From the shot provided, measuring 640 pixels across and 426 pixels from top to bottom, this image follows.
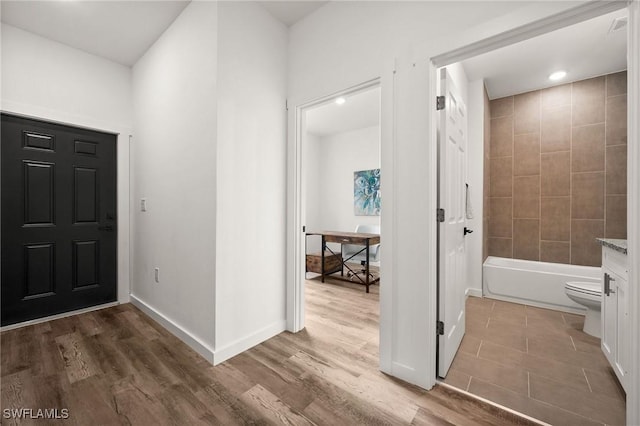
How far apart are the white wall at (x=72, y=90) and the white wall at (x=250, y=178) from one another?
194 centimetres

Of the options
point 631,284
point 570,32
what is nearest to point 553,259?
point 570,32

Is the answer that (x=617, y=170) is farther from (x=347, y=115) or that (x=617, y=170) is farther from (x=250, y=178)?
(x=250, y=178)

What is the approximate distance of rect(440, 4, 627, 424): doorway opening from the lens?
2131 mm

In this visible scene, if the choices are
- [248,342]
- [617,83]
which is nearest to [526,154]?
[617,83]

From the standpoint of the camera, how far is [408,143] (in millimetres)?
1677

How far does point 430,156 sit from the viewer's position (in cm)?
160

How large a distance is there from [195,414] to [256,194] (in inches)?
57.3

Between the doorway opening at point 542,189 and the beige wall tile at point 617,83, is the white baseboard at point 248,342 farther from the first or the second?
the beige wall tile at point 617,83

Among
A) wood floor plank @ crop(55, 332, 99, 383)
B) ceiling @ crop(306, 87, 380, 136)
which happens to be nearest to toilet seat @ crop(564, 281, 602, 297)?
ceiling @ crop(306, 87, 380, 136)

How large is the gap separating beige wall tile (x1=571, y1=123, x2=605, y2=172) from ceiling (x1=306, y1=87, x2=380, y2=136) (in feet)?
8.40

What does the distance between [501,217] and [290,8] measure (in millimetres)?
3748

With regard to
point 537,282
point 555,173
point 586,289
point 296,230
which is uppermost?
point 555,173

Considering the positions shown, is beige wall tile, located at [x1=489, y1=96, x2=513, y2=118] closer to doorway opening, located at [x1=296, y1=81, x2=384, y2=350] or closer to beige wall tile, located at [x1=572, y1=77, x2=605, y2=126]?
beige wall tile, located at [x1=572, y1=77, x2=605, y2=126]

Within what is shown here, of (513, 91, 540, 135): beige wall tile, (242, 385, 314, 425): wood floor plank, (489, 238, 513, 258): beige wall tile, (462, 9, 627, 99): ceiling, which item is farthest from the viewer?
(489, 238, 513, 258): beige wall tile
